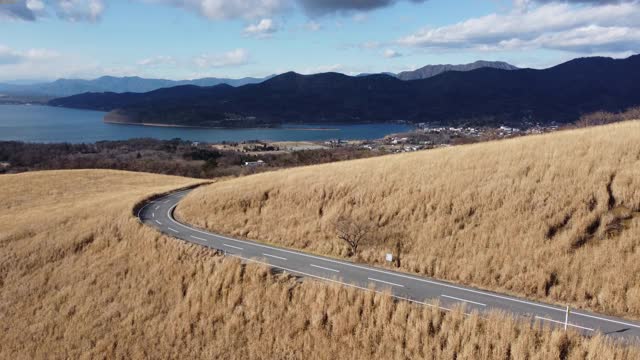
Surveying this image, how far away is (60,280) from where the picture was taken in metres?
23.1

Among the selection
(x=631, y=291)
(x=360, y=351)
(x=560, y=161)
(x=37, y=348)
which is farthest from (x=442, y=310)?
(x=37, y=348)

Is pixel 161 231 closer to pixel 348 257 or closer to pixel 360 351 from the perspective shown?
pixel 348 257

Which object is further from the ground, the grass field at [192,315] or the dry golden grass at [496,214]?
the dry golden grass at [496,214]

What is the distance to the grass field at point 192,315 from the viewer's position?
41.4 feet

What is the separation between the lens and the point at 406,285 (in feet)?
53.9

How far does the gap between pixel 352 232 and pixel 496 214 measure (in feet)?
20.0

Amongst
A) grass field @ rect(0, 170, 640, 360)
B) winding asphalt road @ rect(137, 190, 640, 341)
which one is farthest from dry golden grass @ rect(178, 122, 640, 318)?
grass field @ rect(0, 170, 640, 360)

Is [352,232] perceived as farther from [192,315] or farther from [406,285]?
[192,315]

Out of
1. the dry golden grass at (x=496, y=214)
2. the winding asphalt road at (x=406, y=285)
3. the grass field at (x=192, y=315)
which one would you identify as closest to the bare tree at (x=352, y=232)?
the dry golden grass at (x=496, y=214)

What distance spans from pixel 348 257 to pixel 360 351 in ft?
23.4

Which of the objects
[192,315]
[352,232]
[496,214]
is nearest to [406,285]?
[352,232]

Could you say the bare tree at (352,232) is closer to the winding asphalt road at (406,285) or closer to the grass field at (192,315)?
the winding asphalt road at (406,285)

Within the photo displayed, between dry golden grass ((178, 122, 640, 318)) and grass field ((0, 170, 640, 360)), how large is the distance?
3810 mm

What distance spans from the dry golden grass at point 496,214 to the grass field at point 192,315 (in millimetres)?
3810
